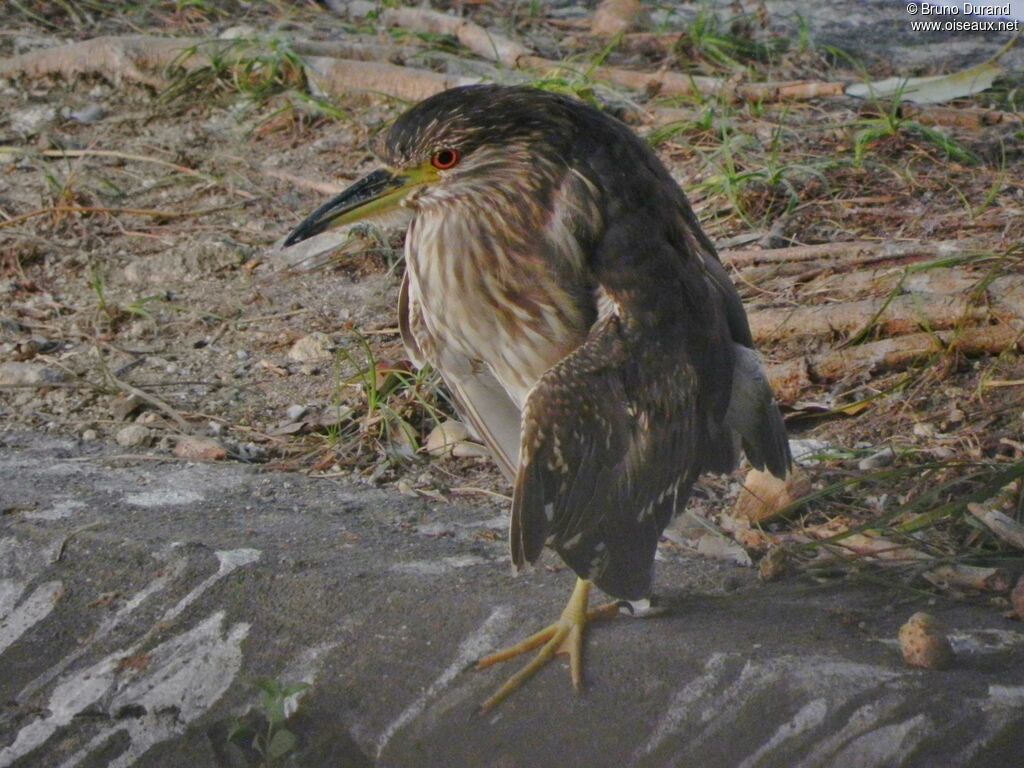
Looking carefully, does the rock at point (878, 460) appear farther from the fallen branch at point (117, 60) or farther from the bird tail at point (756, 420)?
the fallen branch at point (117, 60)

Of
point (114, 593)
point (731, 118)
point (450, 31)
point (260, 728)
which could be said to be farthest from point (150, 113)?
point (260, 728)

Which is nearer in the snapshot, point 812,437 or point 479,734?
point 479,734

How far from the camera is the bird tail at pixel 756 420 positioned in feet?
10.9

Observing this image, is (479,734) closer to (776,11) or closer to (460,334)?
(460,334)

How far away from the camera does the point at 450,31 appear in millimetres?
6531

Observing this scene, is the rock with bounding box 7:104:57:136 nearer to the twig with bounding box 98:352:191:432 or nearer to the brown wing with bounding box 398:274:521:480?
the twig with bounding box 98:352:191:432

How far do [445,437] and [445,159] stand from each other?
44.8 inches

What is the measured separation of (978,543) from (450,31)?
13.3ft

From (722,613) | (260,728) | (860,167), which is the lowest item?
(260,728)

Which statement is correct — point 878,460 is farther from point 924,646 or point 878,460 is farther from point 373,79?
point 373,79

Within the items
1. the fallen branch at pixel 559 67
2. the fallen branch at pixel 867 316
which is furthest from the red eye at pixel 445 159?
the fallen branch at pixel 559 67

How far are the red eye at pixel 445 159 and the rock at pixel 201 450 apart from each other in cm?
128

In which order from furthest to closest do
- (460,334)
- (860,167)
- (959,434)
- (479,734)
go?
(860,167) < (959,434) < (460,334) < (479,734)

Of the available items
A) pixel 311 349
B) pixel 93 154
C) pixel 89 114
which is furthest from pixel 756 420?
pixel 89 114
